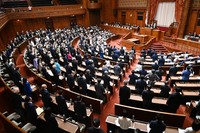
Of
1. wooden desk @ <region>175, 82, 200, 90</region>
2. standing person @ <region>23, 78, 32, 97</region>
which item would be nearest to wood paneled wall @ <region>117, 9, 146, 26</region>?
wooden desk @ <region>175, 82, 200, 90</region>

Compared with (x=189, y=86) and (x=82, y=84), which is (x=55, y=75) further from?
(x=189, y=86)

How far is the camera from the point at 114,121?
4387 mm

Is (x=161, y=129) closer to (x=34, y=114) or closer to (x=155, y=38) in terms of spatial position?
(x=34, y=114)

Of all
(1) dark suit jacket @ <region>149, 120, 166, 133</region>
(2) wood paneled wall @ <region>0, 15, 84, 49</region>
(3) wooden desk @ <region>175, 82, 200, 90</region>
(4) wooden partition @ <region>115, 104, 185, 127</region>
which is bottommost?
(4) wooden partition @ <region>115, 104, 185, 127</region>

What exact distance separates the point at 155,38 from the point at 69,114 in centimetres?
1366

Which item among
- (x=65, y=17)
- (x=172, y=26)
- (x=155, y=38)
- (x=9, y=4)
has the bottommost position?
(x=155, y=38)

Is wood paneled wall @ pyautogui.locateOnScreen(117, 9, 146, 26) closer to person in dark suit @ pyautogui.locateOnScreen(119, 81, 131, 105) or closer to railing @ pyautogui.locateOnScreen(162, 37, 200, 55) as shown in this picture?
railing @ pyautogui.locateOnScreen(162, 37, 200, 55)

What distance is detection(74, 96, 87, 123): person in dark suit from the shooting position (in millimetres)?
4477

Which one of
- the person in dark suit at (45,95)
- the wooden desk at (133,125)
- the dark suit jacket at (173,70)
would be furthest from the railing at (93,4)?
the wooden desk at (133,125)

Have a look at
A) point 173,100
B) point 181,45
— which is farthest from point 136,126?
point 181,45

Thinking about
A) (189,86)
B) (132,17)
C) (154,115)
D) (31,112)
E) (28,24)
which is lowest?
(154,115)

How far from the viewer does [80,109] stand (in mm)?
4574

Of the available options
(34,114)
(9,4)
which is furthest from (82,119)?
(9,4)

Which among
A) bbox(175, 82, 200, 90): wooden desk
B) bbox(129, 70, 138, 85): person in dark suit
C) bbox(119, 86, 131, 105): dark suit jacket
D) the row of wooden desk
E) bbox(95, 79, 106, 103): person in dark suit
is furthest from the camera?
bbox(129, 70, 138, 85): person in dark suit
